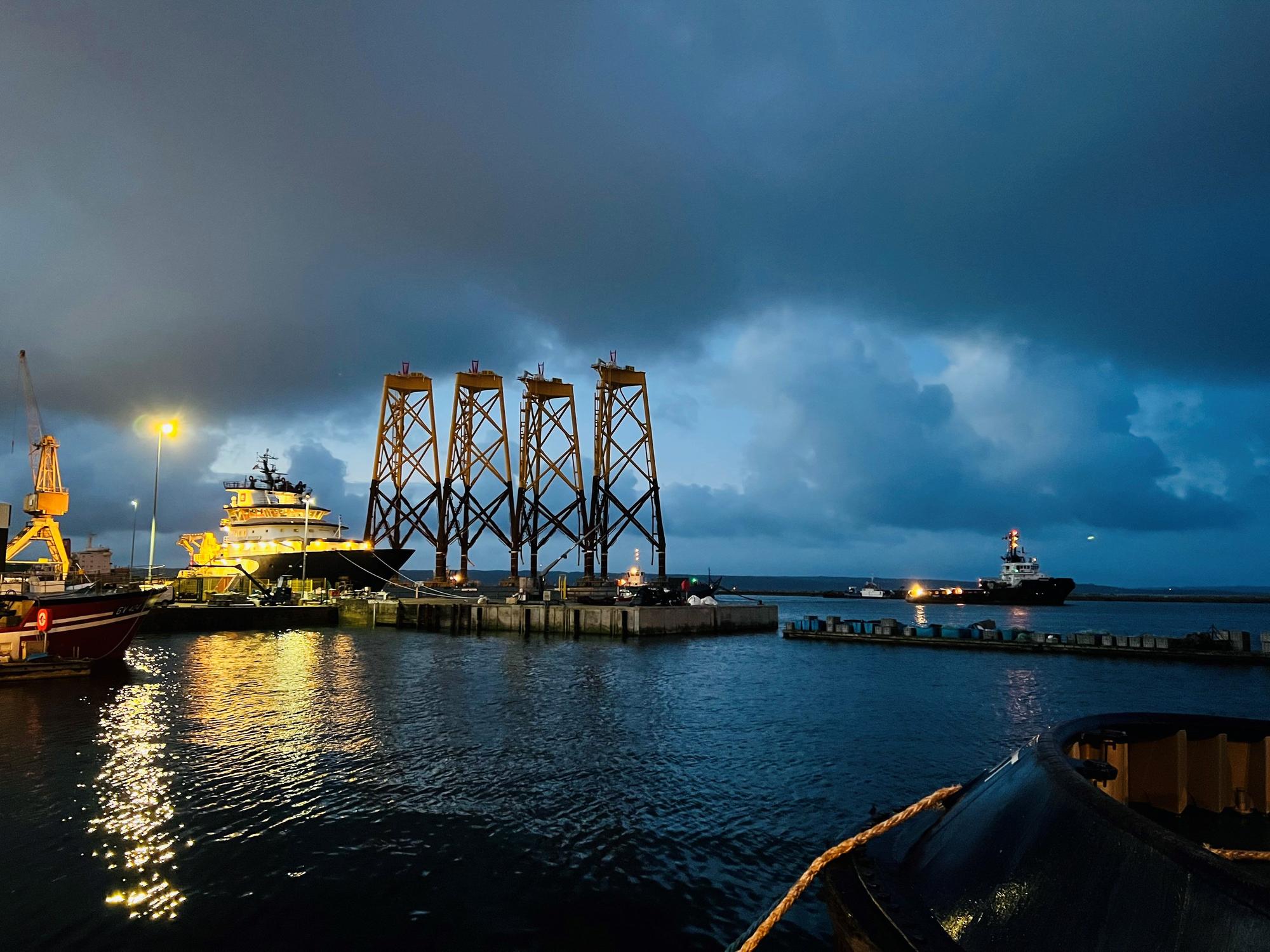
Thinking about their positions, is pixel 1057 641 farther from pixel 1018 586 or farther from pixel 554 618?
pixel 1018 586

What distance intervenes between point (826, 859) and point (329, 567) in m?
67.0

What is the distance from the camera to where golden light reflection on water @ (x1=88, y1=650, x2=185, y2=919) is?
7777 millimetres

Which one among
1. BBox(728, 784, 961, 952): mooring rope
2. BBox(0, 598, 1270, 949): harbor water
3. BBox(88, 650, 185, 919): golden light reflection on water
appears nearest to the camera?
BBox(728, 784, 961, 952): mooring rope

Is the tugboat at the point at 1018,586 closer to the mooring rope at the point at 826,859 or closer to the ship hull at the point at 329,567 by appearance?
the ship hull at the point at 329,567

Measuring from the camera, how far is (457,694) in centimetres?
2131

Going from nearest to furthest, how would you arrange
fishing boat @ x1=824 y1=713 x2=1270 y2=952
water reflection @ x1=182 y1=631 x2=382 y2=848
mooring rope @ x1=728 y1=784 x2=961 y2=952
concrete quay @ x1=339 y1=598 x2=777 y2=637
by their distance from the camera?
fishing boat @ x1=824 y1=713 x2=1270 y2=952, mooring rope @ x1=728 y1=784 x2=961 y2=952, water reflection @ x1=182 y1=631 x2=382 y2=848, concrete quay @ x1=339 y1=598 x2=777 y2=637

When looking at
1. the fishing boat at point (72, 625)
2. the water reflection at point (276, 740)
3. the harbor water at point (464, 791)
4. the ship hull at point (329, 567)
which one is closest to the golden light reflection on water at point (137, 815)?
the harbor water at point (464, 791)

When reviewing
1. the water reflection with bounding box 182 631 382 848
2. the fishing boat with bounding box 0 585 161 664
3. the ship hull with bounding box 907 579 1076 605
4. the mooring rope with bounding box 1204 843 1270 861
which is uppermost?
the mooring rope with bounding box 1204 843 1270 861

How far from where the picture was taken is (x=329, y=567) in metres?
63.8

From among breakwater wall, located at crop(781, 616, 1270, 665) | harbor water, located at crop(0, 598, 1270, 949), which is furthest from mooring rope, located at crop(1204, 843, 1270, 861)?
breakwater wall, located at crop(781, 616, 1270, 665)

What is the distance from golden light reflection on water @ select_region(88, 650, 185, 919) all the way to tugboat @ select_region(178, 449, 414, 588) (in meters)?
45.9

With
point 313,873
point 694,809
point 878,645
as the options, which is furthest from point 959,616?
point 313,873

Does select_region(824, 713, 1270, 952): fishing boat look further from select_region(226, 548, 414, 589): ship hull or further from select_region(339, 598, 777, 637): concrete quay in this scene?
select_region(226, 548, 414, 589): ship hull

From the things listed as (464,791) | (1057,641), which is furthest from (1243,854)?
(1057,641)
